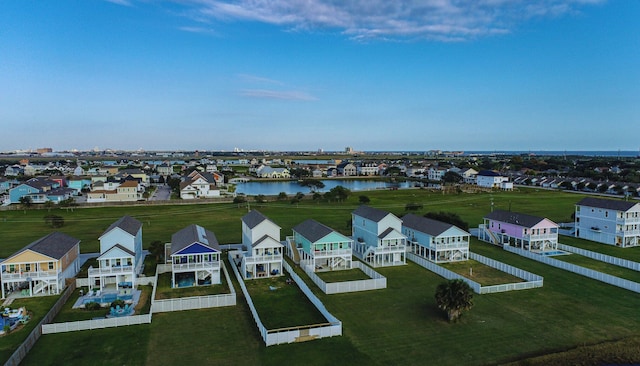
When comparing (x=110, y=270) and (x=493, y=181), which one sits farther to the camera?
(x=493, y=181)

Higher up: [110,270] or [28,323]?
[110,270]

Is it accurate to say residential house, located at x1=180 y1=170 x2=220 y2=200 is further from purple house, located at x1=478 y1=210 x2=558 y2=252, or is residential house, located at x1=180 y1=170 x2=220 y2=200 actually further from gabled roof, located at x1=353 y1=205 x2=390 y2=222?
purple house, located at x1=478 y1=210 x2=558 y2=252

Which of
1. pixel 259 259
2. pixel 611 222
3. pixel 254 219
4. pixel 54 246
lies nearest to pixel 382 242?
pixel 259 259

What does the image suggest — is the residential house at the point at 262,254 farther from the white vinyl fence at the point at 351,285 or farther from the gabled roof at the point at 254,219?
the white vinyl fence at the point at 351,285

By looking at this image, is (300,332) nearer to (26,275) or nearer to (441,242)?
(441,242)

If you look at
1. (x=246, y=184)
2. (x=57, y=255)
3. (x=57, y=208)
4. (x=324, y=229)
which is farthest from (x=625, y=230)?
(x=246, y=184)

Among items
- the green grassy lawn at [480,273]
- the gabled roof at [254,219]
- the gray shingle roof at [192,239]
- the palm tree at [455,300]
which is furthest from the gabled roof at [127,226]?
the green grassy lawn at [480,273]

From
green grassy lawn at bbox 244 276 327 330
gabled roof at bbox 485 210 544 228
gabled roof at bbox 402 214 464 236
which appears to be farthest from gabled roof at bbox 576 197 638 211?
green grassy lawn at bbox 244 276 327 330

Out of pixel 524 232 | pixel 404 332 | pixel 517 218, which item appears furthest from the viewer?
pixel 517 218
